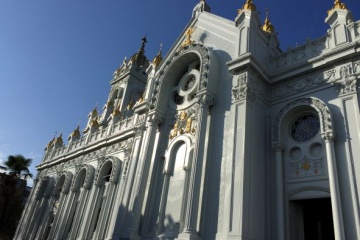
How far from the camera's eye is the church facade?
11602mm

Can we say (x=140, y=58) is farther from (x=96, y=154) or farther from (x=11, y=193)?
(x=11, y=193)

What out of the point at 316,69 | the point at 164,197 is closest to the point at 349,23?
the point at 316,69

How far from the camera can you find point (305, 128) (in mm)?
13242

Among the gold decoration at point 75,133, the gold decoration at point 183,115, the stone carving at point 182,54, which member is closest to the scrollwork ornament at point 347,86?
the stone carving at point 182,54

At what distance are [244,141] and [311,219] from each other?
4074mm

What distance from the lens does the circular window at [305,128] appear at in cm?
1288

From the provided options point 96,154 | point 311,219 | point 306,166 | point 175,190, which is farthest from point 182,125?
point 96,154

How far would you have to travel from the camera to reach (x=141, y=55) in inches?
1559

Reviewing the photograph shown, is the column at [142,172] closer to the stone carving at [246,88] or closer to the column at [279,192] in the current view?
the stone carving at [246,88]

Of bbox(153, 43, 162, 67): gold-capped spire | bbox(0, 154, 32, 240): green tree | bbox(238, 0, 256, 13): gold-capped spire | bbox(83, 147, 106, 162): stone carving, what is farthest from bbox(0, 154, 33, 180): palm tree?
→ bbox(238, 0, 256, 13): gold-capped spire

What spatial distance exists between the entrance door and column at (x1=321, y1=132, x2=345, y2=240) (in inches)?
54.6

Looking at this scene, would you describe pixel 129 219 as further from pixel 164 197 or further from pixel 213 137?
pixel 213 137

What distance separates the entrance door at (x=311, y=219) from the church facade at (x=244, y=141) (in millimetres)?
38

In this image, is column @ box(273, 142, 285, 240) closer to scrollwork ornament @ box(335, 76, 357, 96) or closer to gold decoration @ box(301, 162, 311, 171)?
gold decoration @ box(301, 162, 311, 171)
